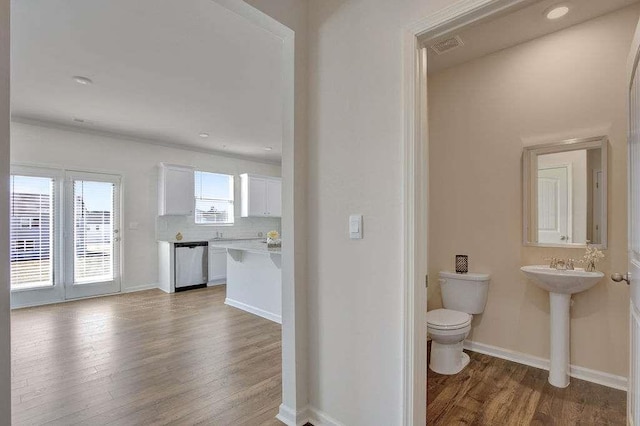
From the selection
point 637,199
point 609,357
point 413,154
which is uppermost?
point 413,154

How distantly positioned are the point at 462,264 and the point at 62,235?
18.0 ft

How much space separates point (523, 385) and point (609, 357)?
0.65 m

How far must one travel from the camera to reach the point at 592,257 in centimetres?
231

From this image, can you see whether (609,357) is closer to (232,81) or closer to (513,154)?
(513,154)

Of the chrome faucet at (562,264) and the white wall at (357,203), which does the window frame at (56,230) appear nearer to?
the white wall at (357,203)

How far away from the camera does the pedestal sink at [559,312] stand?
2.25 m

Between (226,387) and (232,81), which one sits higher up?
(232,81)

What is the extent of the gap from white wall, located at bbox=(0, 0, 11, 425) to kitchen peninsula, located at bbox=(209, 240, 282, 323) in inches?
103

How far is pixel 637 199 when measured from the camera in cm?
131

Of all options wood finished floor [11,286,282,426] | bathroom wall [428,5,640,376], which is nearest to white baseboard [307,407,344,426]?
wood finished floor [11,286,282,426]

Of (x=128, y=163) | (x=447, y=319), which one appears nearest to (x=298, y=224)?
(x=447, y=319)

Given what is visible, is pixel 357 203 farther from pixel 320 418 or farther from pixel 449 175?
pixel 449 175

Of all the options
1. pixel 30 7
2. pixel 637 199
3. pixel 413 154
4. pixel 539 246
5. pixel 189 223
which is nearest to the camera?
pixel 637 199

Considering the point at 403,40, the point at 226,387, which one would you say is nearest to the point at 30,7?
the point at 403,40
